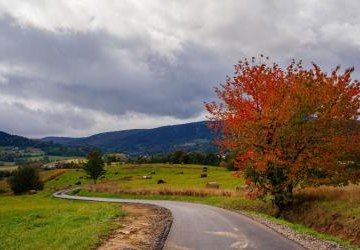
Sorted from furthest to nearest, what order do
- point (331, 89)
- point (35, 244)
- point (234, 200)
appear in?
point (234, 200)
point (331, 89)
point (35, 244)

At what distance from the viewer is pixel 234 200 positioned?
48844mm

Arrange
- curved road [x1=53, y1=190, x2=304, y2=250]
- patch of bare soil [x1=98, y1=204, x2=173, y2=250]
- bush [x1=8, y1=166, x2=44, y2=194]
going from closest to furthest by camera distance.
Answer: curved road [x1=53, y1=190, x2=304, y2=250], patch of bare soil [x1=98, y1=204, x2=173, y2=250], bush [x1=8, y1=166, x2=44, y2=194]

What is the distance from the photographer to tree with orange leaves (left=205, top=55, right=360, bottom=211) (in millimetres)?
35344

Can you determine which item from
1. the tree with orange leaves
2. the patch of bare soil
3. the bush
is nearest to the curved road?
the patch of bare soil

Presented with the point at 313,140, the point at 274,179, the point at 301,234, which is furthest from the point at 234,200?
the point at 301,234

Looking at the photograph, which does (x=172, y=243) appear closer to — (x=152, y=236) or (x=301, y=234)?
(x=152, y=236)

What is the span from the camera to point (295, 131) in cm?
3544

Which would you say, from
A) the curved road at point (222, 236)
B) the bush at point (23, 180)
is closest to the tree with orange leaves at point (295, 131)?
the curved road at point (222, 236)

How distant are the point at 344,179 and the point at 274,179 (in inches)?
204

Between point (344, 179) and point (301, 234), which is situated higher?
point (344, 179)

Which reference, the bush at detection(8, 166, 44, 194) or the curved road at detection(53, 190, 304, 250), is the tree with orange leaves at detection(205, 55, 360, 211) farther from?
the bush at detection(8, 166, 44, 194)

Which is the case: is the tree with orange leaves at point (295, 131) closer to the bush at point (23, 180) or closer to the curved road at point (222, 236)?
the curved road at point (222, 236)

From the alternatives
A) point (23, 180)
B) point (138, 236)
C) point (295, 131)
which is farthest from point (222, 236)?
point (23, 180)

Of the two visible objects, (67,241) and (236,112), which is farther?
(236,112)
